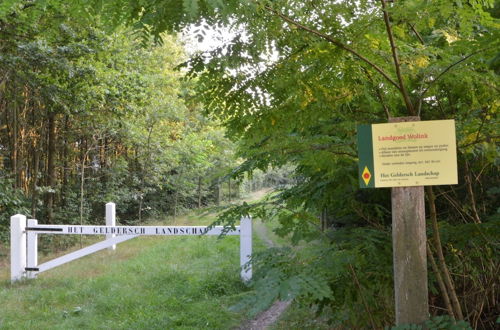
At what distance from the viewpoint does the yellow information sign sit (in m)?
2.12

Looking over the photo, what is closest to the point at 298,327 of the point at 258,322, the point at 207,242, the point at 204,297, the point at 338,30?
the point at 258,322

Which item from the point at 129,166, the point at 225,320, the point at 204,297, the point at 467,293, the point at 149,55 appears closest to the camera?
the point at 467,293

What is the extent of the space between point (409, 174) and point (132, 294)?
6197mm

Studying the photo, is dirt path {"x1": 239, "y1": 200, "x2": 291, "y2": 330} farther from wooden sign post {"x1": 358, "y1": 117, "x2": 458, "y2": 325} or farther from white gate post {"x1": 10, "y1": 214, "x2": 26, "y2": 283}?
white gate post {"x1": 10, "y1": 214, "x2": 26, "y2": 283}

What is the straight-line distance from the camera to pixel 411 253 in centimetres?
221

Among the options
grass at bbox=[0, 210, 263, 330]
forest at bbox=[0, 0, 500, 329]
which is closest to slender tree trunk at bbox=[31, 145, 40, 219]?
grass at bbox=[0, 210, 263, 330]

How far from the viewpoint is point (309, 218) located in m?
2.71

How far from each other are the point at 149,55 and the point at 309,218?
477 inches

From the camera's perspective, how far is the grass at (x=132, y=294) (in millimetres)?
6113

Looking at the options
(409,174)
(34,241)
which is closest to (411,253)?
(409,174)

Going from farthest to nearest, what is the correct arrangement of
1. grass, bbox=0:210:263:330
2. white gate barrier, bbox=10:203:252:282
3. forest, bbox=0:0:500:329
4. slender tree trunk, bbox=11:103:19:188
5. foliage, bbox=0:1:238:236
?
slender tree trunk, bbox=11:103:19:188 < foliage, bbox=0:1:238:236 < white gate barrier, bbox=10:203:252:282 < grass, bbox=0:210:263:330 < forest, bbox=0:0:500:329

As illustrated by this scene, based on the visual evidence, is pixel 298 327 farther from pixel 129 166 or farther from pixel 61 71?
pixel 129 166

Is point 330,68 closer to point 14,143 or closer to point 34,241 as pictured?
point 34,241

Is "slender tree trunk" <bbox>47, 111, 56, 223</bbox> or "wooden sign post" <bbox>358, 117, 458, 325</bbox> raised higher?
"slender tree trunk" <bbox>47, 111, 56, 223</bbox>
